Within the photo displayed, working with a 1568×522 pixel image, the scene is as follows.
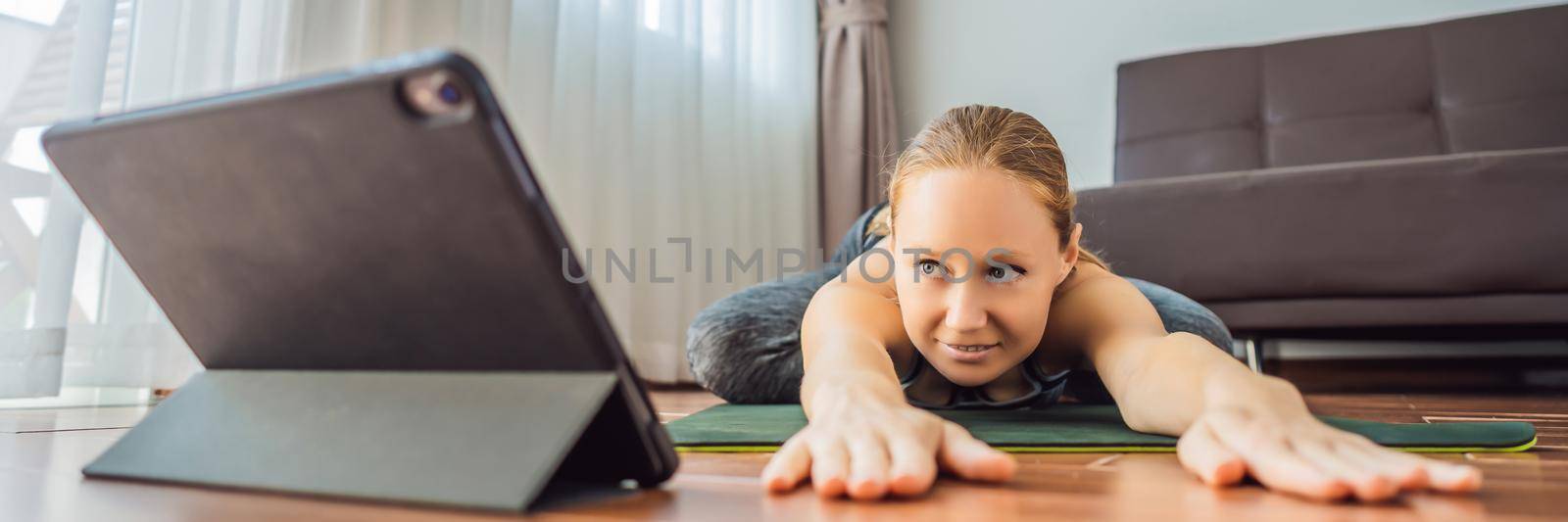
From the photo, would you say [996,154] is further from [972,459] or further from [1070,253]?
[972,459]

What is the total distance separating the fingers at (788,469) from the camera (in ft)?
1.72

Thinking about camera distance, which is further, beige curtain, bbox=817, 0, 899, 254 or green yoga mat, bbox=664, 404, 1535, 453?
beige curtain, bbox=817, 0, 899, 254

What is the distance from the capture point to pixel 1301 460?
20.0 inches

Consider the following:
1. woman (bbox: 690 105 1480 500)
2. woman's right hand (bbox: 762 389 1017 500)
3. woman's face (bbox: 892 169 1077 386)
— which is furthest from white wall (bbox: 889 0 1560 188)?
woman's right hand (bbox: 762 389 1017 500)

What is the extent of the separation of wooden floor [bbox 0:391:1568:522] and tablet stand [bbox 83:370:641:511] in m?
0.01

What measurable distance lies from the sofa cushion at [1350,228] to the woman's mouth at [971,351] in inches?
43.5

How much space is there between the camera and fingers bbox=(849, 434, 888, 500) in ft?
1.60

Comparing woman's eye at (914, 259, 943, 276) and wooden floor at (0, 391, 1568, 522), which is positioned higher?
woman's eye at (914, 259, 943, 276)

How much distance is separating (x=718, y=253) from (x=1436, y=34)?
73.8 inches

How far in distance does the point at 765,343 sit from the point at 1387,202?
1.13 metres

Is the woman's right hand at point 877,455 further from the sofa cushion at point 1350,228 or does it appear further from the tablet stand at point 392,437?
the sofa cushion at point 1350,228

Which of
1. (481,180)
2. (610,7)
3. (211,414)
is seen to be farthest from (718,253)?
(481,180)

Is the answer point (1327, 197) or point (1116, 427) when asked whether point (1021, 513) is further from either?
point (1327, 197)

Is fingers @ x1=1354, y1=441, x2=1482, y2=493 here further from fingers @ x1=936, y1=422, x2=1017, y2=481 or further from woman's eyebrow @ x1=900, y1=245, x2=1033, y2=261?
woman's eyebrow @ x1=900, y1=245, x2=1033, y2=261
